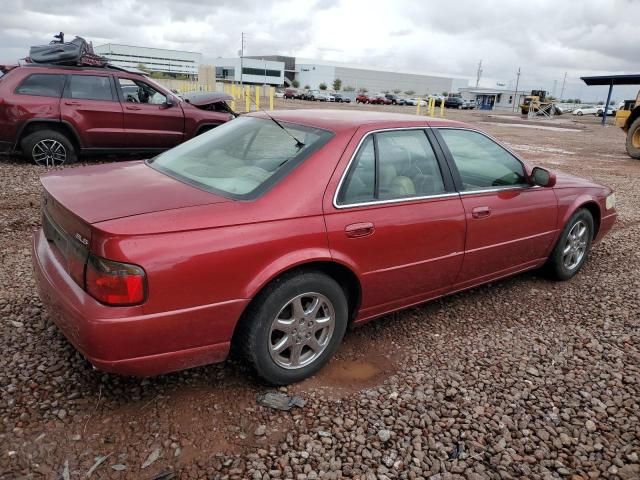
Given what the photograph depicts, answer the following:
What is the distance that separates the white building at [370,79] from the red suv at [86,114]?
108435mm

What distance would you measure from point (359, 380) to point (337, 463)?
712 mm

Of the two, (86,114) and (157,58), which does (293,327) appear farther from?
(157,58)

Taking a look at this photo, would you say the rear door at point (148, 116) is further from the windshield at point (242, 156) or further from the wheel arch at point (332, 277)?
the wheel arch at point (332, 277)

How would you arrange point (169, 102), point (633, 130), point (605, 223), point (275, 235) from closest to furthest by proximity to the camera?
point (275, 235)
point (605, 223)
point (169, 102)
point (633, 130)

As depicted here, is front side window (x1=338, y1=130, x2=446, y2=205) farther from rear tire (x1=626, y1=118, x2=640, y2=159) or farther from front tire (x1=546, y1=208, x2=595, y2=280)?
rear tire (x1=626, y1=118, x2=640, y2=159)

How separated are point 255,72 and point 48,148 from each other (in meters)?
107

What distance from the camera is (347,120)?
323 centimetres

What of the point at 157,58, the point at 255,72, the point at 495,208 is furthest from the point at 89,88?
the point at 157,58

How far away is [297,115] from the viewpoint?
3469 mm

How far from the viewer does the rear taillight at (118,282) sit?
2221 millimetres

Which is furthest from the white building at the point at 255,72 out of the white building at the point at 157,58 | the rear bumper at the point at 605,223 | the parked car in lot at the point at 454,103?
the rear bumper at the point at 605,223

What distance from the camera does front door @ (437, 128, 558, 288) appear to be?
11.8ft

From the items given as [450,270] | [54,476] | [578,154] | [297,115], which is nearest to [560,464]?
[450,270]

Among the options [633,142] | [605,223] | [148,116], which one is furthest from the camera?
[633,142]
